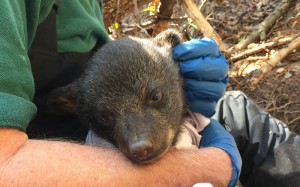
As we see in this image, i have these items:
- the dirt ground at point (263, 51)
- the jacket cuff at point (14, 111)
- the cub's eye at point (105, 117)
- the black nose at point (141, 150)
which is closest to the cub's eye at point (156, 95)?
the cub's eye at point (105, 117)

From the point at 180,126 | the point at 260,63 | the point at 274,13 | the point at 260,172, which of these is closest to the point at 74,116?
the point at 180,126

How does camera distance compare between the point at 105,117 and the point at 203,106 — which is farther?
the point at 203,106

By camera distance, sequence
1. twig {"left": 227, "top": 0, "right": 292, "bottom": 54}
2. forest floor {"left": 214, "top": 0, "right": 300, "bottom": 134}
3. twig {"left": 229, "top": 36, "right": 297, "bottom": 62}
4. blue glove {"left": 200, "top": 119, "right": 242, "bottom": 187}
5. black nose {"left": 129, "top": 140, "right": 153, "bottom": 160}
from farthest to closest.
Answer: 1. twig {"left": 227, "top": 0, "right": 292, "bottom": 54}
2. twig {"left": 229, "top": 36, "right": 297, "bottom": 62}
3. forest floor {"left": 214, "top": 0, "right": 300, "bottom": 134}
4. blue glove {"left": 200, "top": 119, "right": 242, "bottom": 187}
5. black nose {"left": 129, "top": 140, "right": 153, "bottom": 160}

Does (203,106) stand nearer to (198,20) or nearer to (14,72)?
(14,72)

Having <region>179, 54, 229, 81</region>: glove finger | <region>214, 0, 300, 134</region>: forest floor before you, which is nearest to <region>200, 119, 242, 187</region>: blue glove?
<region>179, 54, 229, 81</region>: glove finger

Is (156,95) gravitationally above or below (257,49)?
above

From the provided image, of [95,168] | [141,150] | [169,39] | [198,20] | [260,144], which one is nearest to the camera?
[95,168]

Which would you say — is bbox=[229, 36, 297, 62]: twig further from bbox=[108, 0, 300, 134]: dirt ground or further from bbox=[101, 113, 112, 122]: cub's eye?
bbox=[101, 113, 112, 122]: cub's eye

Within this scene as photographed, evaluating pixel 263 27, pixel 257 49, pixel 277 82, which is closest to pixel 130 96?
pixel 277 82
